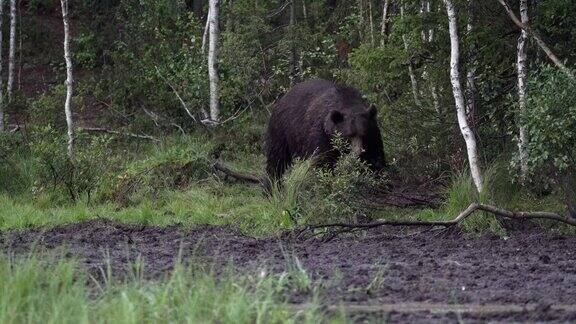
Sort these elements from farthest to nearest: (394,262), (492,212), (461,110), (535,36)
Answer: (461,110)
(535,36)
(492,212)
(394,262)

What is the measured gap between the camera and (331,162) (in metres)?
14.9

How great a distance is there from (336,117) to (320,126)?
54 centimetres

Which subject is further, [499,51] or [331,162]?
[331,162]

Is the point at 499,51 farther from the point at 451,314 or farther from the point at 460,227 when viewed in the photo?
the point at 451,314

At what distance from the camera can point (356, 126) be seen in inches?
574

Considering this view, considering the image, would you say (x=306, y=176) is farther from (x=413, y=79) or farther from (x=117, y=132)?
(x=117, y=132)

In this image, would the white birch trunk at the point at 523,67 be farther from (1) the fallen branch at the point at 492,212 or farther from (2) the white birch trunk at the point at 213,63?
(2) the white birch trunk at the point at 213,63

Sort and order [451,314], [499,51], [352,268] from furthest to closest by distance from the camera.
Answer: [499,51] < [352,268] < [451,314]

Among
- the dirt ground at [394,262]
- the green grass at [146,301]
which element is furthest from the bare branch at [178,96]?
the green grass at [146,301]

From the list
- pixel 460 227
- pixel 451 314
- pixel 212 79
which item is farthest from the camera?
pixel 212 79

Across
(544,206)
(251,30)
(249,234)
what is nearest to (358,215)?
(249,234)

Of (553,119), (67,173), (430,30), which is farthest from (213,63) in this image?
(553,119)

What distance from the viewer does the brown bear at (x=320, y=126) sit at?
14.6 meters

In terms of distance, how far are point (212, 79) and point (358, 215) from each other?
241 inches
